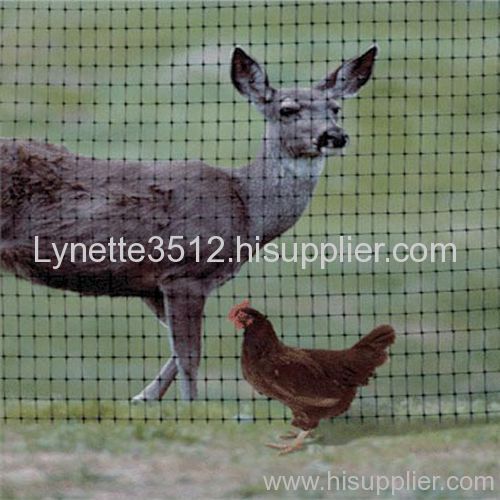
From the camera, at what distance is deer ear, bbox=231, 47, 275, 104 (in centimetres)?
384

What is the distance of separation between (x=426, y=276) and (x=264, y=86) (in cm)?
85

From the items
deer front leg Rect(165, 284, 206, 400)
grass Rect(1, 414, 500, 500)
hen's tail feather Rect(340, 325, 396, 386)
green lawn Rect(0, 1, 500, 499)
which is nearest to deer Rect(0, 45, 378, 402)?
deer front leg Rect(165, 284, 206, 400)

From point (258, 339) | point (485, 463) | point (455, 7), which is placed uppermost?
point (455, 7)

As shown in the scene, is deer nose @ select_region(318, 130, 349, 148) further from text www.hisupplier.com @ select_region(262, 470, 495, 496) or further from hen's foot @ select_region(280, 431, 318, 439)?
text www.hisupplier.com @ select_region(262, 470, 495, 496)

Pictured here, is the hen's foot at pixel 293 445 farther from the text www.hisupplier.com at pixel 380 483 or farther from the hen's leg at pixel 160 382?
the hen's leg at pixel 160 382

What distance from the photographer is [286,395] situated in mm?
3562

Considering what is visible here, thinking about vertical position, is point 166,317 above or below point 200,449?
above

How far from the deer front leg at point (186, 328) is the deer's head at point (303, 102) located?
1.67 feet

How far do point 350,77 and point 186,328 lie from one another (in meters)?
0.87

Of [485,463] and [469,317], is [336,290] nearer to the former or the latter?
[469,317]

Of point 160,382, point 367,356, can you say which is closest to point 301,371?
point 367,356

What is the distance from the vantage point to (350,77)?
12.7ft

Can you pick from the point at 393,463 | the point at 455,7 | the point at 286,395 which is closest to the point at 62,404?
the point at 286,395

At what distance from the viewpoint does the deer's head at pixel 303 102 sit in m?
3.79
